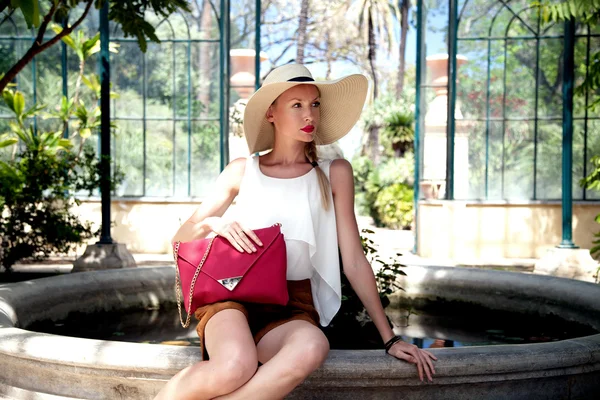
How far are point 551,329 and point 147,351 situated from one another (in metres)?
2.42

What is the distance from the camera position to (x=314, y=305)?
278 cm

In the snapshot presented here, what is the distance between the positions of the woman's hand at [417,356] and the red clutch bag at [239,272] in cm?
40

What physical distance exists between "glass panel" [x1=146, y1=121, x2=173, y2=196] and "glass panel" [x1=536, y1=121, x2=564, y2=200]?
16.4ft

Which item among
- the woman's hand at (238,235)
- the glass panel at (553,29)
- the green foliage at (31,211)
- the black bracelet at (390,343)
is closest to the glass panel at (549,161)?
the glass panel at (553,29)

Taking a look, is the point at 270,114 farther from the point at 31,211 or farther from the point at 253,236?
the point at 31,211

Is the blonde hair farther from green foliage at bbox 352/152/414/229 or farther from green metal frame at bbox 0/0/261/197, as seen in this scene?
green foliage at bbox 352/152/414/229

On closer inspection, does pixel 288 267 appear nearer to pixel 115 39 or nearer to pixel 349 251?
pixel 349 251

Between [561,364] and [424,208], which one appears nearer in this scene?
[561,364]

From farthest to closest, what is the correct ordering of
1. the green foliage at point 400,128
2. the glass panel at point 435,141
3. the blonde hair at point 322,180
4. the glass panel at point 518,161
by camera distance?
the green foliage at point 400,128 < the glass panel at point 435,141 < the glass panel at point 518,161 < the blonde hair at point 322,180

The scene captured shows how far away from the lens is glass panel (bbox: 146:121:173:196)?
10398 millimetres

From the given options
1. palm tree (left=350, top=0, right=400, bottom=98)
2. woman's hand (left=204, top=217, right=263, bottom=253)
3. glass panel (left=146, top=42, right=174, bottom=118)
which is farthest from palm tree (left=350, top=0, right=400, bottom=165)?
woman's hand (left=204, top=217, right=263, bottom=253)

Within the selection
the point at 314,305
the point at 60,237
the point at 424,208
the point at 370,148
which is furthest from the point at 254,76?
the point at 370,148

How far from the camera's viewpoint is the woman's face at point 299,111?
271 cm

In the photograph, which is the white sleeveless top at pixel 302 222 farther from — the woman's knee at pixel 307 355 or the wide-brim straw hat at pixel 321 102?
the woman's knee at pixel 307 355
